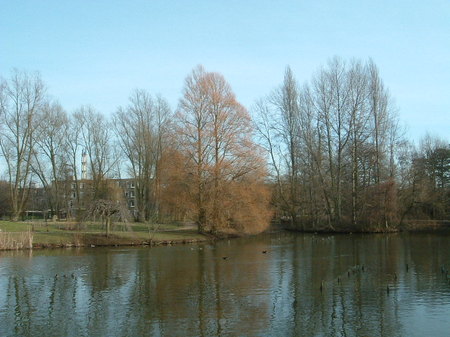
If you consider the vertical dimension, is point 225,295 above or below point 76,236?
below

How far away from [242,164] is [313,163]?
49.8 feet

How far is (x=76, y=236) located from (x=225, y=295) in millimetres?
20899

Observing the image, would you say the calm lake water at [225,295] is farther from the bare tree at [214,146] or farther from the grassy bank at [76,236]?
the bare tree at [214,146]

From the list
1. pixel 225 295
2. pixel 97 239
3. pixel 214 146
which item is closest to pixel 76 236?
pixel 97 239

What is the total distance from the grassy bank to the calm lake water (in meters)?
4.53

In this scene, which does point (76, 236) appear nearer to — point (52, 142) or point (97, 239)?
point (97, 239)

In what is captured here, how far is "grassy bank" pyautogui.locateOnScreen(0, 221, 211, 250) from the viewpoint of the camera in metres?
30.9

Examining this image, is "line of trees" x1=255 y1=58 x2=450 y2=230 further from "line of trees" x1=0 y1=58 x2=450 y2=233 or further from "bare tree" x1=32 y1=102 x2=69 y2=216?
"bare tree" x1=32 y1=102 x2=69 y2=216

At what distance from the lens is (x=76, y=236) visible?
33531 millimetres

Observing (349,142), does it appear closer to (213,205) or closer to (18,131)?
(213,205)

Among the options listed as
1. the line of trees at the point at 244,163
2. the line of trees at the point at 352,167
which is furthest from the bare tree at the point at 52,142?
the line of trees at the point at 352,167

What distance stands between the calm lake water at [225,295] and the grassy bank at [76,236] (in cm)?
453

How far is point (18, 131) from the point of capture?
4562 cm

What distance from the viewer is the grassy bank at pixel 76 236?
30.9 metres
